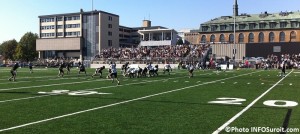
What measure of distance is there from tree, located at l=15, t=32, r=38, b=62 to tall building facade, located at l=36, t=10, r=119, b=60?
453 cm

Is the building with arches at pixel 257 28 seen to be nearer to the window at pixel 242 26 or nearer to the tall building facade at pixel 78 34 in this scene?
the window at pixel 242 26

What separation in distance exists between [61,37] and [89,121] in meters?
94.6

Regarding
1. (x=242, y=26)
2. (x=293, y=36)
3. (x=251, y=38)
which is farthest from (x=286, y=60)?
(x=242, y=26)

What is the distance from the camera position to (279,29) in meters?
96.1

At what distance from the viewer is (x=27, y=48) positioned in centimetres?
10644

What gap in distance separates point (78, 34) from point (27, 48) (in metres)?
18.2

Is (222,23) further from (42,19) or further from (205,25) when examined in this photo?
(42,19)

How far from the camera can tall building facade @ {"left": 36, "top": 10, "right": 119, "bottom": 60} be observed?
9744 centimetres

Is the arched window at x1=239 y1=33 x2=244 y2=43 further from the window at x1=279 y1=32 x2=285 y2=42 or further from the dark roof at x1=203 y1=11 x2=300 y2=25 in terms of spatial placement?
the window at x1=279 y1=32 x2=285 y2=42

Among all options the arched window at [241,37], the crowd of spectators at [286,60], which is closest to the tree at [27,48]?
the arched window at [241,37]

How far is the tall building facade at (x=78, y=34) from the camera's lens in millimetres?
97438

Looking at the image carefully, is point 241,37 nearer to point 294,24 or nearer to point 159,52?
point 294,24

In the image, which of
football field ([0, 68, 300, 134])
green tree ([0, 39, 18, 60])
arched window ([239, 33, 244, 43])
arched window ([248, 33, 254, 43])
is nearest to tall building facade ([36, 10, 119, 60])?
green tree ([0, 39, 18, 60])

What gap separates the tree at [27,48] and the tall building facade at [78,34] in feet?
14.8
